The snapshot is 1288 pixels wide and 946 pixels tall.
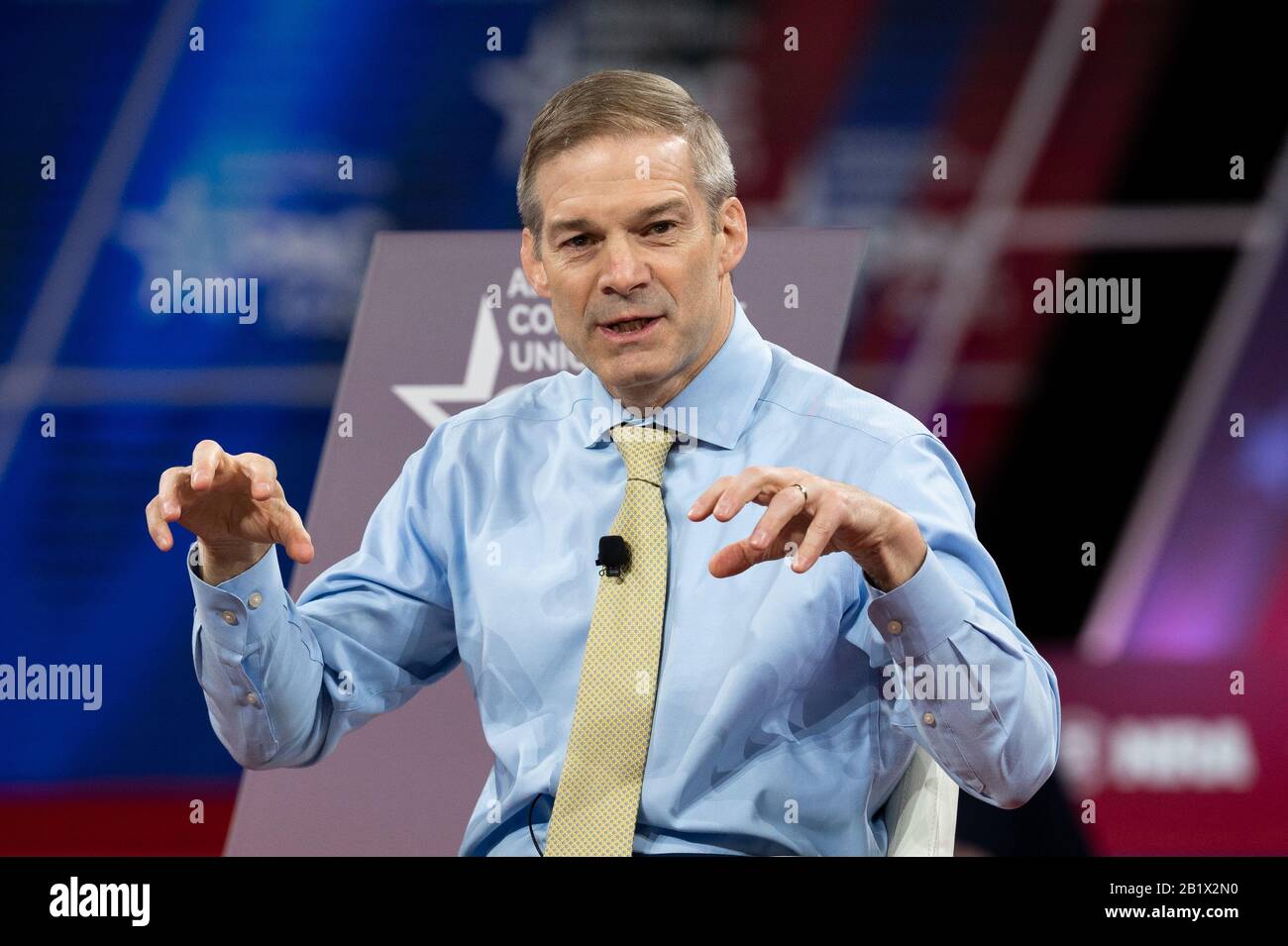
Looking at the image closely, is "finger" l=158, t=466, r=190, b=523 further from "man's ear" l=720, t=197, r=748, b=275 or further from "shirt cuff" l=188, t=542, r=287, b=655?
"man's ear" l=720, t=197, r=748, b=275

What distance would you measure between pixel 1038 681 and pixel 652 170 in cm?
80

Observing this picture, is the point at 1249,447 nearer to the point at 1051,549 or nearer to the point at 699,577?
the point at 1051,549

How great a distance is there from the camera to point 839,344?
8.63 ft

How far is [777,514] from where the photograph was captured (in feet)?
4.61

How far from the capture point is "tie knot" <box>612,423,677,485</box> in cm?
187

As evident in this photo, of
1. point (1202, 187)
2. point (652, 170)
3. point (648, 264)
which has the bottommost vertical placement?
point (648, 264)

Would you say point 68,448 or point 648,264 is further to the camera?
point 68,448

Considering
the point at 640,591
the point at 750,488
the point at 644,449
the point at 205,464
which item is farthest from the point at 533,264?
the point at 750,488

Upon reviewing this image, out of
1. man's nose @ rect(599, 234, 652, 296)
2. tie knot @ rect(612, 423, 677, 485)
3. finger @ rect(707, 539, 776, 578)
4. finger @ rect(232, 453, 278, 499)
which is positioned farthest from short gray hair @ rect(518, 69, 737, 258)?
finger @ rect(707, 539, 776, 578)

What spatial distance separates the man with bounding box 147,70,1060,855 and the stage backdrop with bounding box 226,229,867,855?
2.10ft

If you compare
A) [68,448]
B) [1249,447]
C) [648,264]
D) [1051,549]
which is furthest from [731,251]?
[68,448]

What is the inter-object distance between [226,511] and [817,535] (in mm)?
729

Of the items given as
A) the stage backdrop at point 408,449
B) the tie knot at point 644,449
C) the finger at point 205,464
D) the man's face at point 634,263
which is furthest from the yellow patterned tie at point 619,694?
the stage backdrop at point 408,449

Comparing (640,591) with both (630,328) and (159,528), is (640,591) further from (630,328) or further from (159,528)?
(159,528)
